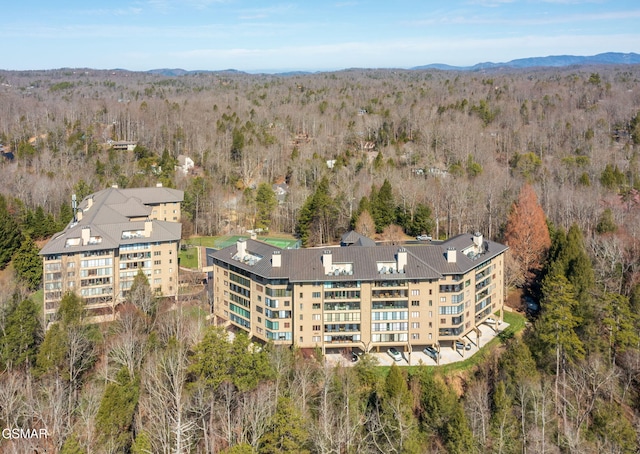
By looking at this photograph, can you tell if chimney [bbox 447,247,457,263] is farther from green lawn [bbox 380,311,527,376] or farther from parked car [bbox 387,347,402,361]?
parked car [bbox 387,347,402,361]

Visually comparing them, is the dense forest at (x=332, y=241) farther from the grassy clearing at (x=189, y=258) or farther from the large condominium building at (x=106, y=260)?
the grassy clearing at (x=189, y=258)

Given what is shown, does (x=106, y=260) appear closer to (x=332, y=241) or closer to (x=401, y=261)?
(x=401, y=261)

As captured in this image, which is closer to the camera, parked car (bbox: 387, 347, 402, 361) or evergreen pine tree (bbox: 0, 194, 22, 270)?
parked car (bbox: 387, 347, 402, 361)

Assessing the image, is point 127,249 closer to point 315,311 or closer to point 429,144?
point 315,311

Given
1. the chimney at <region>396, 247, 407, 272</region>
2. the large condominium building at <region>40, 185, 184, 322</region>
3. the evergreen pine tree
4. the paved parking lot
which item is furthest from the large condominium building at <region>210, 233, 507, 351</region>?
the evergreen pine tree

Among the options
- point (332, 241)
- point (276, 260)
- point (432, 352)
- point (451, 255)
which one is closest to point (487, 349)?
point (432, 352)
